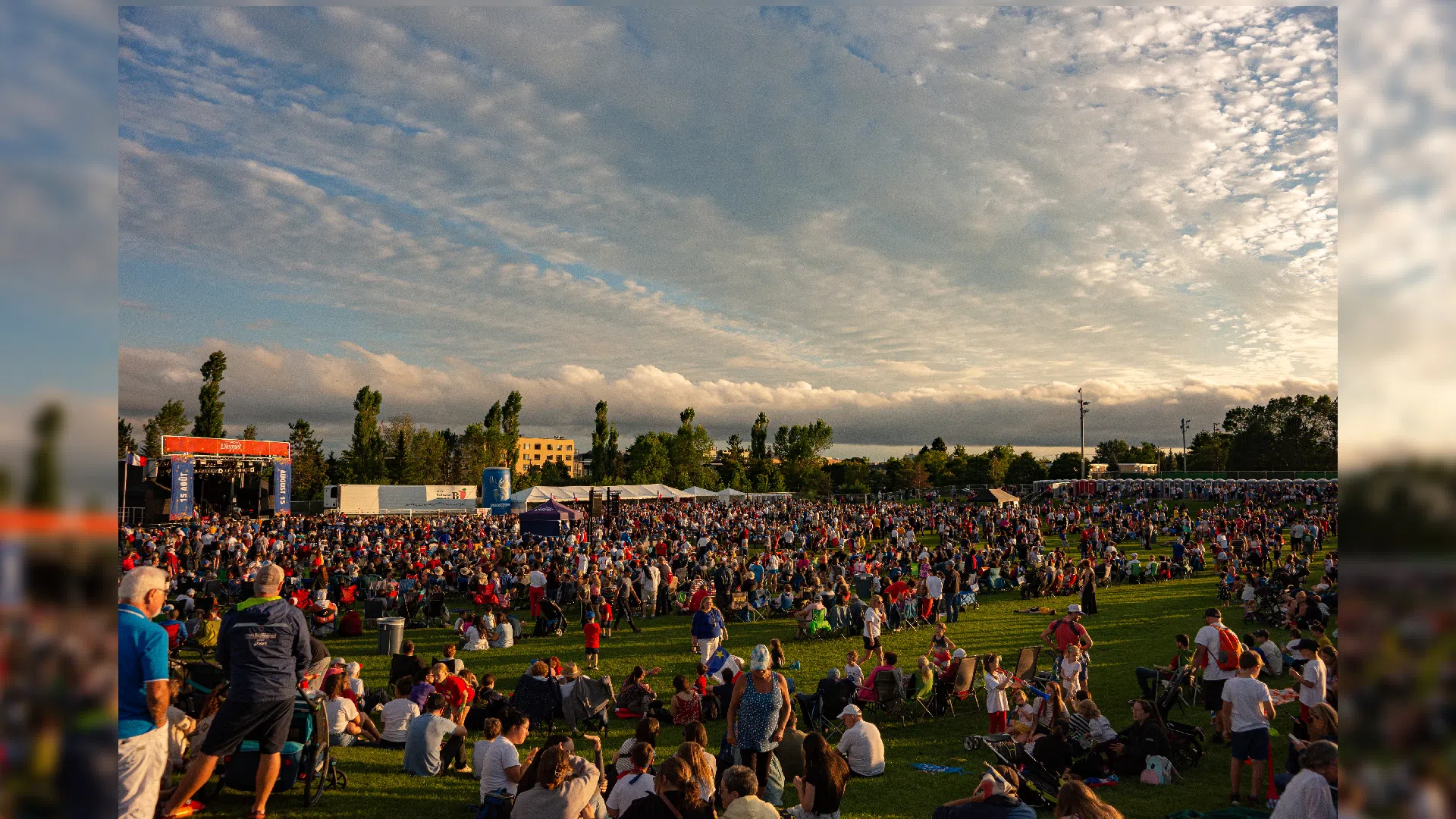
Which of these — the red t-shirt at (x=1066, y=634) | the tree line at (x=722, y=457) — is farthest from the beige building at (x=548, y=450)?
the red t-shirt at (x=1066, y=634)

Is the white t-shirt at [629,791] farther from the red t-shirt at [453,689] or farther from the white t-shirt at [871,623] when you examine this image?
the white t-shirt at [871,623]

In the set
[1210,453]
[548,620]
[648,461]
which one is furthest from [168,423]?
[1210,453]

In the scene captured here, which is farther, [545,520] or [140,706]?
[545,520]

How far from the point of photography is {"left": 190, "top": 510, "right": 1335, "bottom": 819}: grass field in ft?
22.0

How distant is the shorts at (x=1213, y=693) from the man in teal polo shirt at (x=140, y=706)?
9606mm

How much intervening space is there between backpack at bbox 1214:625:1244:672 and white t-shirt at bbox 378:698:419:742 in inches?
348

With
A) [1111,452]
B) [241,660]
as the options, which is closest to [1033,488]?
[241,660]

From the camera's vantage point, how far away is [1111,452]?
12756cm

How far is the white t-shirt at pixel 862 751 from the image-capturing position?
24.4 ft

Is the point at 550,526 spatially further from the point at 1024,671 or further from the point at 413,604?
the point at 1024,671

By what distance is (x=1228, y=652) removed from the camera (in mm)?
8367

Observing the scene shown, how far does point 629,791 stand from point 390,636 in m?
9.74

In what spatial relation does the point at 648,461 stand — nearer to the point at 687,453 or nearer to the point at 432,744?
the point at 687,453
